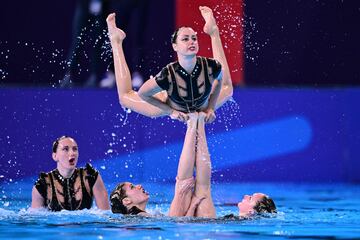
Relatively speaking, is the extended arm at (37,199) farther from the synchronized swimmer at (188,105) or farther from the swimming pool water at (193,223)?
the synchronized swimmer at (188,105)

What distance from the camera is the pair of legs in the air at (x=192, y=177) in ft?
24.7

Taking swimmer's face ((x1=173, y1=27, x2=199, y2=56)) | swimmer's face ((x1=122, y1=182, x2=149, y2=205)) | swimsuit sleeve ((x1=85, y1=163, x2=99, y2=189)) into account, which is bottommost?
swimmer's face ((x1=122, y1=182, x2=149, y2=205))

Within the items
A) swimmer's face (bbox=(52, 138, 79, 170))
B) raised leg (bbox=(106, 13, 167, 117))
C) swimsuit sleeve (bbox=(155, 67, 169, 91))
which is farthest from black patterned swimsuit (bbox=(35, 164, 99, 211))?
swimsuit sleeve (bbox=(155, 67, 169, 91))

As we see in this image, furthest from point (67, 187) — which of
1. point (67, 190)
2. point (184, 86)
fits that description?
point (184, 86)

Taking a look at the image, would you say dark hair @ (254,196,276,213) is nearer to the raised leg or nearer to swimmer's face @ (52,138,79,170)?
the raised leg

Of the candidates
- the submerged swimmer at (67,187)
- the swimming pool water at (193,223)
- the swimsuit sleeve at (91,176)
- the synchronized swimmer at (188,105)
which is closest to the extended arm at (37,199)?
the submerged swimmer at (67,187)

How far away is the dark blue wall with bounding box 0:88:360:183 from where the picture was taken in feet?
36.9

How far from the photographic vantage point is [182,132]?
37.6ft

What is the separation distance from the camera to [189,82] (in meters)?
7.40

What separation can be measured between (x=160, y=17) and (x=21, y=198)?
3620mm

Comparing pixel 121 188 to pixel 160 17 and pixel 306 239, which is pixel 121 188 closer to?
pixel 306 239

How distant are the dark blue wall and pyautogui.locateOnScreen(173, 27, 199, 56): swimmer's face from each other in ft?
12.8

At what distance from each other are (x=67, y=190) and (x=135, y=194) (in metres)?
0.83

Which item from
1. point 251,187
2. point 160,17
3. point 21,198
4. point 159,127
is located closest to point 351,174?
point 251,187
